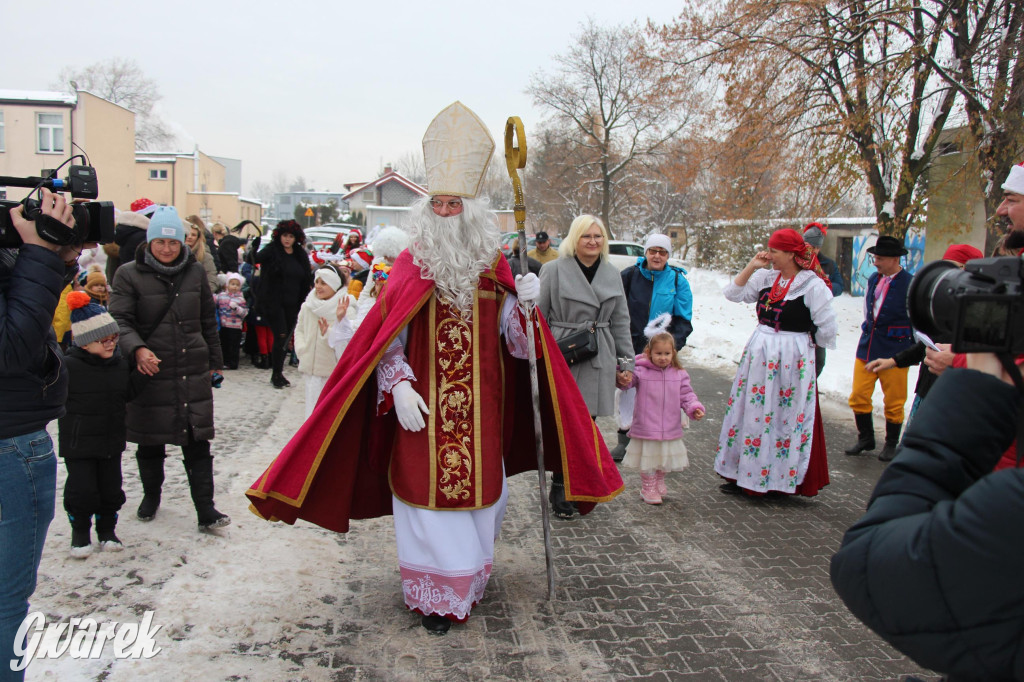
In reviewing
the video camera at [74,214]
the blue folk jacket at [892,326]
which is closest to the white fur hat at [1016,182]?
the blue folk jacket at [892,326]

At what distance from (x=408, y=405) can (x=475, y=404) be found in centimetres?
35

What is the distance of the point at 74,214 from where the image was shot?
2668 millimetres

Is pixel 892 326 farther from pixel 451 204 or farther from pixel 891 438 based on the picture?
pixel 451 204

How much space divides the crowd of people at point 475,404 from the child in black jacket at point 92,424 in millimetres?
11

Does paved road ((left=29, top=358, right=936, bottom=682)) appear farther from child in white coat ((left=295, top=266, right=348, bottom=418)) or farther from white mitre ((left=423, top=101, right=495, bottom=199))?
white mitre ((left=423, top=101, right=495, bottom=199))

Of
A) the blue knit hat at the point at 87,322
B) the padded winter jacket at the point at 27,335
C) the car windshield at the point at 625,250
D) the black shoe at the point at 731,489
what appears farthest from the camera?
the car windshield at the point at 625,250

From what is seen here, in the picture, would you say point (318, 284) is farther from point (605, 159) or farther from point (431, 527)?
point (605, 159)

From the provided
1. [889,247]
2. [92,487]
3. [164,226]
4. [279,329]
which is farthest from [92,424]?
[889,247]

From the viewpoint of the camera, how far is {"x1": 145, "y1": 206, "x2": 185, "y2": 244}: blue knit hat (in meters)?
4.39

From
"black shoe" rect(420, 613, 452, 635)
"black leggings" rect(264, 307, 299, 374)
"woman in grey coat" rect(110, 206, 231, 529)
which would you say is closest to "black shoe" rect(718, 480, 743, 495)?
"black shoe" rect(420, 613, 452, 635)

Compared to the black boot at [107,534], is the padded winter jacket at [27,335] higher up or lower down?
higher up

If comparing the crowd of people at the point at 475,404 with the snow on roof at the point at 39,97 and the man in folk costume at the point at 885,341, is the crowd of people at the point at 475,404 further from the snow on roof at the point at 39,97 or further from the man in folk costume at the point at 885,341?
the snow on roof at the point at 39,97

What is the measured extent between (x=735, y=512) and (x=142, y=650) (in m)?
3.83

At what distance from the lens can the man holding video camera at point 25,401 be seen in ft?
8.11
